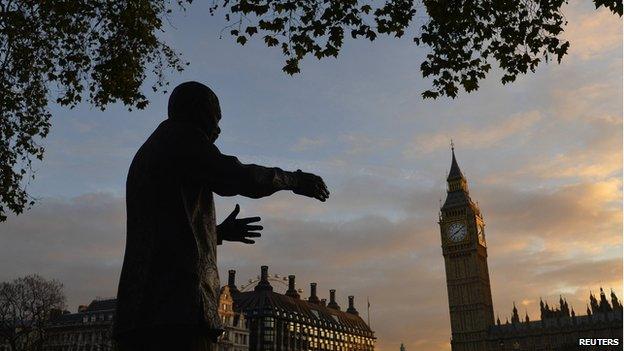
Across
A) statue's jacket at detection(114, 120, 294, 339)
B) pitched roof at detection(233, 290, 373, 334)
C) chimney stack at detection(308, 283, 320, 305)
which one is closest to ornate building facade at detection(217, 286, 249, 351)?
pitched roof at detection(233, 290, 373, 334)

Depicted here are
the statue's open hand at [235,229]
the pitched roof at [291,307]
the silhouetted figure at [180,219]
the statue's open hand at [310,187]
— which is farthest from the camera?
the pitched roof at [291,307]

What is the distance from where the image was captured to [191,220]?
11.2ft

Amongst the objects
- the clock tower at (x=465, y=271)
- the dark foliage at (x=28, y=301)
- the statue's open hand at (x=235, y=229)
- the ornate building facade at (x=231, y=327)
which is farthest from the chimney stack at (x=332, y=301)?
the statue's open hand at (x=235, y=229)

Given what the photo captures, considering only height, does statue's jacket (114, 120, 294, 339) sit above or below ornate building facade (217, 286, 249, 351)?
below

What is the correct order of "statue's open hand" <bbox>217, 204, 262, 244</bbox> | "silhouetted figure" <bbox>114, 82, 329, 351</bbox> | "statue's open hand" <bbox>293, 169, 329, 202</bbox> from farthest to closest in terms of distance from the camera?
"statue's open hand" <bbox>217, 204, 262, 244</bbox> → "statue's open hand" <bbox>293, 169, 329, 202</bbox> → "silhouetted figure" <bbox>114, 82, 329, 351</bbox>

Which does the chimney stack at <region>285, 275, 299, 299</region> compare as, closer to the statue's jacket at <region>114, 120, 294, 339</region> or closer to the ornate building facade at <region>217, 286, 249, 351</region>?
the ornate building facade at <region>217, 286, 249, 351</region>

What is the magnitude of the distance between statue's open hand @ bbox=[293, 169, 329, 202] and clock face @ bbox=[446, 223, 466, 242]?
4528 inches

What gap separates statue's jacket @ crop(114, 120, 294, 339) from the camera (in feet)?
10.4

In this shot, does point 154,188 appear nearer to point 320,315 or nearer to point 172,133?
point 172,133

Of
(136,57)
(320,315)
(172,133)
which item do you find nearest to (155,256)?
(172,133)

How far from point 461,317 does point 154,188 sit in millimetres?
114811

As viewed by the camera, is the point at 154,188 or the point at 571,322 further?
the point at 571,322

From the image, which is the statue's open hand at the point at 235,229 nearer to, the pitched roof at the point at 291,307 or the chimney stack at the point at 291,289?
the pitched roof at the point at 291,307

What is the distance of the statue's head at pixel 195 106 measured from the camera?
12.5 feet
